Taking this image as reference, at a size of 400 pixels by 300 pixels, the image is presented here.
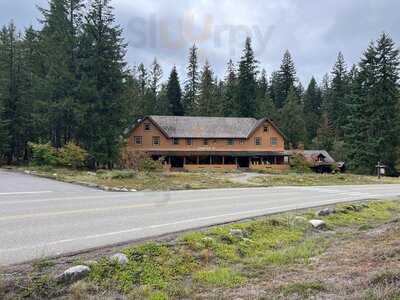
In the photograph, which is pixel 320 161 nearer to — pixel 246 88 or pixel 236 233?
pixel 246 88

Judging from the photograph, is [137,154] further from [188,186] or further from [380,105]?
[380,105]

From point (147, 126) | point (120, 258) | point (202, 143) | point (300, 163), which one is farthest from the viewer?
point (202, 143)

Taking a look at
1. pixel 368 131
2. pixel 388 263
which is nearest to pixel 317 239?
pixel 388 263

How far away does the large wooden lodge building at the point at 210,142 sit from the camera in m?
53.0

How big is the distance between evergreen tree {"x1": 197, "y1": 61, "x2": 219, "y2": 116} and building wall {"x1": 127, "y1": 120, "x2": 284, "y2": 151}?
51.1 ft

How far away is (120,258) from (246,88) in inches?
2639

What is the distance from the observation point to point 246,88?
7094cm

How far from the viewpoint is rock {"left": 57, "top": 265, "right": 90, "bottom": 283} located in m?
5.15

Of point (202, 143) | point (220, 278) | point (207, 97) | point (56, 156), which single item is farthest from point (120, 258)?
point (207, 97)

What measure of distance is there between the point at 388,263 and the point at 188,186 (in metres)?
15.2

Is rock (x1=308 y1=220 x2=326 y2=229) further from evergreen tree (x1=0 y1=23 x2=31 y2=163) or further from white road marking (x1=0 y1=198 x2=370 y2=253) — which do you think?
evergreen tree (x1=0 y1=23 x2=31 y2=163)

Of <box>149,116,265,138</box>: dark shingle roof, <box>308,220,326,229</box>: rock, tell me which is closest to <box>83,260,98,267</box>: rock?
<box>308,220,326,229</box>: rock

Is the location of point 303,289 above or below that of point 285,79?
below

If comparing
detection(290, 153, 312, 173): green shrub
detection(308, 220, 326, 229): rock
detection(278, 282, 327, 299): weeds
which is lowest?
detection(308, 220, 326, 229): rock
